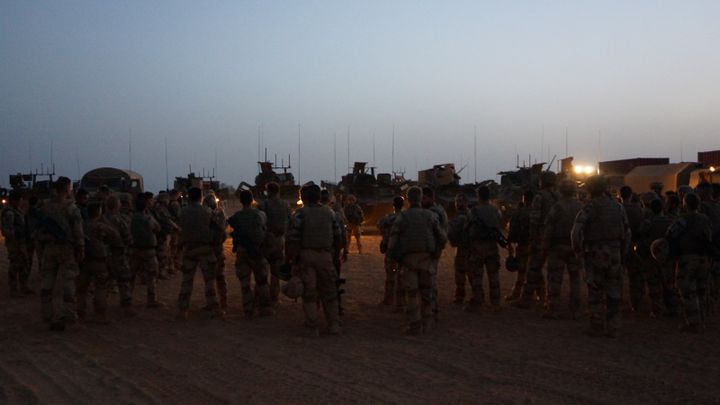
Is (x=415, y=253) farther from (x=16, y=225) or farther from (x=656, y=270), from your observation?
(x=16, y=225)

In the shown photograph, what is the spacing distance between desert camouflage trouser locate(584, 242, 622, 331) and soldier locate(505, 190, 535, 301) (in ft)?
8.24

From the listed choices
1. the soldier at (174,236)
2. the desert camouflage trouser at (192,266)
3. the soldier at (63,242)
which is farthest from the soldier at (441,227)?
the soldier at (174,236)

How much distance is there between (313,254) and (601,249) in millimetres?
3676

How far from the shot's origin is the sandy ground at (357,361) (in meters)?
6.50

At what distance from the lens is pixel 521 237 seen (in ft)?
38.5

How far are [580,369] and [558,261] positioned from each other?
2.98 metres

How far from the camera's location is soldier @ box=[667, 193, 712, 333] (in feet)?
30.3

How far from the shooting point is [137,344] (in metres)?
8.76

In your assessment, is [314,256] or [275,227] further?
[275,227]

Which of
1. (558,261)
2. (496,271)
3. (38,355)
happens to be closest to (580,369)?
(558,261)

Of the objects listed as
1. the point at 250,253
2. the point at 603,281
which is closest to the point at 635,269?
the point at 603,281

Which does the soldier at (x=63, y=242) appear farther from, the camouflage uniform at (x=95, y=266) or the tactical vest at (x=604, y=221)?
the tactical vest at (x=604, y=221)

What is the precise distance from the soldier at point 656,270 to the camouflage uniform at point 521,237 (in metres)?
1.76

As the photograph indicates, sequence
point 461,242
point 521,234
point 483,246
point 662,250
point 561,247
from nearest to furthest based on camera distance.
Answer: point 662,250
point 561,247
point 483,246
point 461,242
point 521,234
